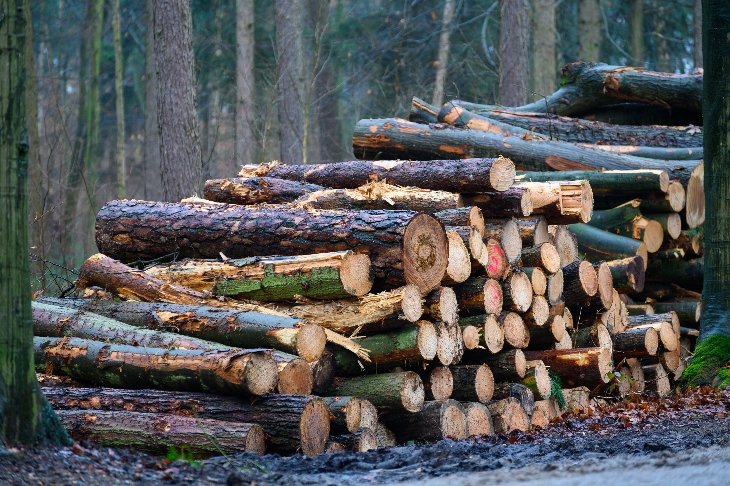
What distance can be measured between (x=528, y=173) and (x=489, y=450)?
19.3 feet

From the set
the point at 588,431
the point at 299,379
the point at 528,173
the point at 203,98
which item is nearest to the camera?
the point at 299,379

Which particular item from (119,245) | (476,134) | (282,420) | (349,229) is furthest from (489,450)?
(476,134)

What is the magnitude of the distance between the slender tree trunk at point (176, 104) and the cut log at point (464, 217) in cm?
547

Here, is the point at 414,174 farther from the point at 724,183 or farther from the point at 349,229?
the point at 724,183

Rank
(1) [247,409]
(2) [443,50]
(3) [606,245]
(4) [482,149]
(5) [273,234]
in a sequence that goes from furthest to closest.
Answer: (2) [443,50] < (4) [482,149] < (3) [606,245] < (5) [273,234] < (1) [247,409]

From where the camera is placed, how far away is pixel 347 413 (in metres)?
6.74

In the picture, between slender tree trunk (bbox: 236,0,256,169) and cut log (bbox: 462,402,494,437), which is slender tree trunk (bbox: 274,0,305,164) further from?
cut log (bbox: 462,402,494,437)

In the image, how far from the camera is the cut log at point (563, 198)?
918 centimetres

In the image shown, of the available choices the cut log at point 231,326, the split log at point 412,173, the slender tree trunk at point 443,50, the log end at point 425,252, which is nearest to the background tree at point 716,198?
the split log at point 412,173

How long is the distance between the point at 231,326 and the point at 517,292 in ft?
9.53

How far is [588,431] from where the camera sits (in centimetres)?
713

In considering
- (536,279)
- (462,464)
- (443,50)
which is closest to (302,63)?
(443,50)

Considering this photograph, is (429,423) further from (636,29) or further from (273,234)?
(636,29)

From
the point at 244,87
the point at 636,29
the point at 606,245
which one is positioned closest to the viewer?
the point at 606,245
